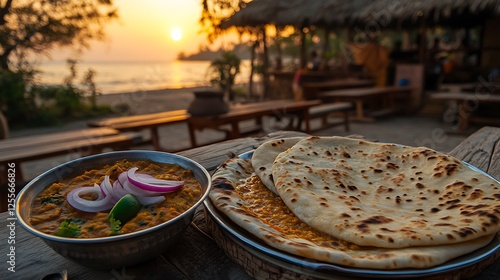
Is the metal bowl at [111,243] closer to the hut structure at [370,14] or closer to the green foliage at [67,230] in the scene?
the green foliage at [67,230]

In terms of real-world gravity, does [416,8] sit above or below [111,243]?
above

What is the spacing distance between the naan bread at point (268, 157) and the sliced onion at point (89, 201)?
24.6 inches

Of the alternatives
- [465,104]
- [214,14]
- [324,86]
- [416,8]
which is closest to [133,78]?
[214,14]

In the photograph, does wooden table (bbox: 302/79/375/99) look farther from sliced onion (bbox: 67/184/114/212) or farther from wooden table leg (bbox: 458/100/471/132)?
sliced onion (bbox: 67/184/114/212)

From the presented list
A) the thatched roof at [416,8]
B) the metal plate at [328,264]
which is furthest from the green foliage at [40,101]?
the metal plate at [328,264]

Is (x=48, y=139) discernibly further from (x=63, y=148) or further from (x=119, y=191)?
(x=119, y=191)

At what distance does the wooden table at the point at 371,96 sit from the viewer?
8320 millimetres

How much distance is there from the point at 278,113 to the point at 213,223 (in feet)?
16.8

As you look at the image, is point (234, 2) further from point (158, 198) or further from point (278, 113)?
point (158, 198)

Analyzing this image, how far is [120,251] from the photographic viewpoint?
0.87 m

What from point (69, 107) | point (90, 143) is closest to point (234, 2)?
point (69, 107)

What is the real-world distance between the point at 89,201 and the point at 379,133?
24.4ft

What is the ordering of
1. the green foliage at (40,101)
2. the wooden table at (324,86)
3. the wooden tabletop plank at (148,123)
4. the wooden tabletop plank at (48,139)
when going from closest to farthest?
the wooden tabletop plank at (48,139), the wooden tabletop plank at (148,123), the green foliage at (40,101), the wooden table at (324,86)

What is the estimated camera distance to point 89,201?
105 centimetres
